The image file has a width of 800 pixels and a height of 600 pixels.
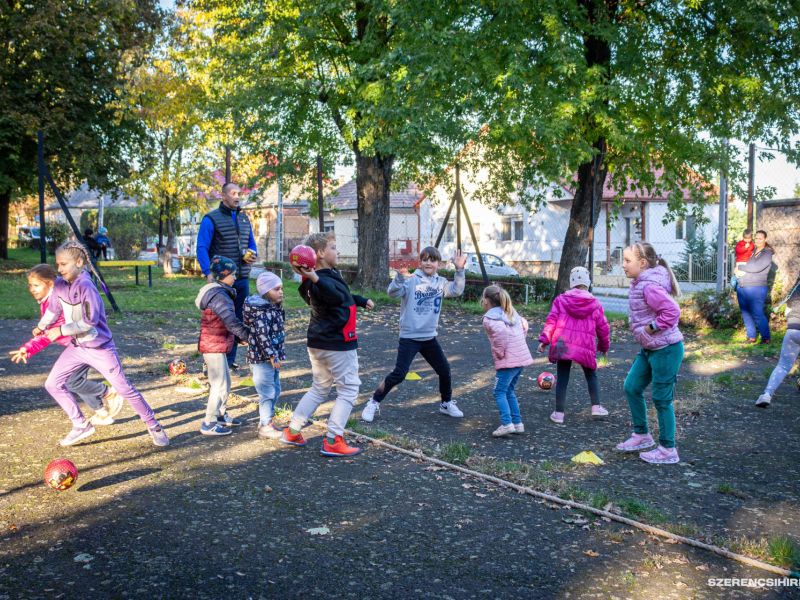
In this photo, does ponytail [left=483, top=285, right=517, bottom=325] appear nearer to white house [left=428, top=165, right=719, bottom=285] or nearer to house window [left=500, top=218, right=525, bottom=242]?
white house [left=428, top=165, right=719, bottom=285]

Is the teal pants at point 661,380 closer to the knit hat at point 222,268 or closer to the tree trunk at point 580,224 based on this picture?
the knit hat at point 222,268

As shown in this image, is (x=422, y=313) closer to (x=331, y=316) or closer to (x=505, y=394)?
(x=505, y=394)

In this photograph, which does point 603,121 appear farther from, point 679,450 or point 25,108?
point 25,108

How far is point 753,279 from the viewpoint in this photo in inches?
475

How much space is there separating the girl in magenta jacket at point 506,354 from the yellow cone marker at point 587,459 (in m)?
0.82

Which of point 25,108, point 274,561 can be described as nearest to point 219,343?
point 274,561

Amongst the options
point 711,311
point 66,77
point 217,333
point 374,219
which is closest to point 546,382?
point 217,333

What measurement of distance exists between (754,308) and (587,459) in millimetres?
7736

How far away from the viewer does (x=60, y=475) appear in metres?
4.81

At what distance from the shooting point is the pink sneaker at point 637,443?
19.9ft

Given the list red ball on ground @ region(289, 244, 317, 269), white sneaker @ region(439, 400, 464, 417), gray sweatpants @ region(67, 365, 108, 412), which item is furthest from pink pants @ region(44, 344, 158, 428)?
white sneaker @ region(439, 400, 464, 417)

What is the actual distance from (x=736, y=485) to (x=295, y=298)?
15.6 metres

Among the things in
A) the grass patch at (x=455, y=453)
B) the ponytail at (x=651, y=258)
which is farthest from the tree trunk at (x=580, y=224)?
the grass patch at (x=455, y=453)

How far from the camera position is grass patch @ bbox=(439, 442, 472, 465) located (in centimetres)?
573
